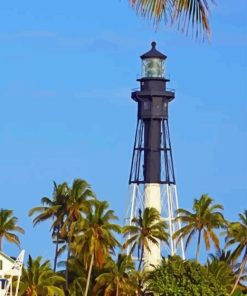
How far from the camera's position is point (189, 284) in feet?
295

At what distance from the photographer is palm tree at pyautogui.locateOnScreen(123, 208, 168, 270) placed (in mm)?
107100

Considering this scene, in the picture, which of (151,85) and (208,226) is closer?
(208,226)

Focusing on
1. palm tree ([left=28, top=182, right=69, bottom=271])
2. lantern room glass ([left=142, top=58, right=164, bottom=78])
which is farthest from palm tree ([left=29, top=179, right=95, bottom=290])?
lantern room glass ([left=142, top=58, right=164, bottom=78])

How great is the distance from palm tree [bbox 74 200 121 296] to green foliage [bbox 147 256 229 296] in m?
7.67

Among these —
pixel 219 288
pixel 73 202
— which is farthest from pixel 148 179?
pixel 219 288

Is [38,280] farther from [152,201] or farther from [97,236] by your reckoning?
[152,201]

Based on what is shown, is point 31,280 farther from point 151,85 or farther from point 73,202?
point 151,85

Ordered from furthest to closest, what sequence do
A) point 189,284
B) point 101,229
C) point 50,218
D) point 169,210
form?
1. point 169,210
2. point 50,218
3. point 101,229
4. point 189,284

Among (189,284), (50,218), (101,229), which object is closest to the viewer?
(189,284)

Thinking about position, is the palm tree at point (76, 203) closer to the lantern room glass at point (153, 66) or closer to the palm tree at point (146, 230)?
the palm tree at point (146, 230)

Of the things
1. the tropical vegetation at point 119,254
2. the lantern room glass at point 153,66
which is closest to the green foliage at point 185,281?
the tropical vegetation at point 119,254

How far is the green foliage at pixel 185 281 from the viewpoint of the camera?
89375 millimetres

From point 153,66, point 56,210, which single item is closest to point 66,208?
point 56,210

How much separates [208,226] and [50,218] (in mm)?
16367
